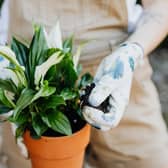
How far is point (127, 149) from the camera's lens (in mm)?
1188

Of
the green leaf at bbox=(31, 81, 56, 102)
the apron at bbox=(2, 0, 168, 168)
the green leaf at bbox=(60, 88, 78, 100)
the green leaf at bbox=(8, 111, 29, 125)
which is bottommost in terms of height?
the apron at bbox=(2, 0, 168, 168)

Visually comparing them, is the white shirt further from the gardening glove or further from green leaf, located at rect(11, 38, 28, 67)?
green leaf, located at rect(11, 38, 28, 67)

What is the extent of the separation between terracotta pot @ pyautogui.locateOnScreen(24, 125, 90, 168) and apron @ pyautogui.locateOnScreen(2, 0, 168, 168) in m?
0.36

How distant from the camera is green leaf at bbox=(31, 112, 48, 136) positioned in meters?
0.76

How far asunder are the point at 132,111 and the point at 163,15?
0.82 ft

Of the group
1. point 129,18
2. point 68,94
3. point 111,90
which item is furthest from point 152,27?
point 68,94

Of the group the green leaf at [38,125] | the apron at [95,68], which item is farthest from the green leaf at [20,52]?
the apron at [95,68]

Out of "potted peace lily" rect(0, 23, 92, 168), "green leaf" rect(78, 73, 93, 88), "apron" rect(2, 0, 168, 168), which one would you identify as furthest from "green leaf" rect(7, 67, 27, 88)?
"apron" rect(2, 0, 168, 168)

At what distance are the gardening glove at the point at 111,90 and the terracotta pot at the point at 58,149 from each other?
32 millimetres

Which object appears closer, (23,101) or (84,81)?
(23,101)

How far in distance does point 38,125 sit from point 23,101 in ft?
0.16

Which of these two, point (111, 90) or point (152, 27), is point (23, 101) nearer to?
point (111, 90)

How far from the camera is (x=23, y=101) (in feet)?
2.46

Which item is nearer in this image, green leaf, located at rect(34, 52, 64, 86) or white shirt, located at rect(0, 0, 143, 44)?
green leaf, located at rect(34, 52, 64, 86)
